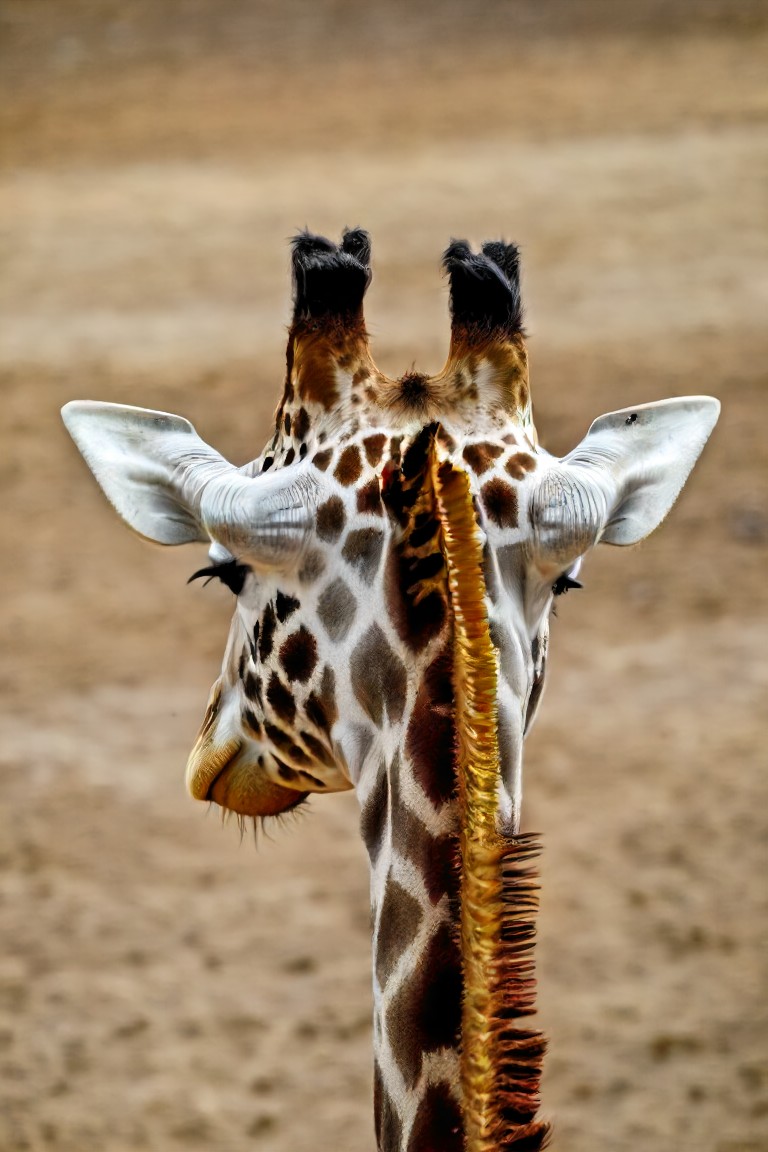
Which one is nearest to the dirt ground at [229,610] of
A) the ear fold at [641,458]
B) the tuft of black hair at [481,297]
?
the ear fold at [641,458]

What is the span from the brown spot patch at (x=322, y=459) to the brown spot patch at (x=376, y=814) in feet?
1.57

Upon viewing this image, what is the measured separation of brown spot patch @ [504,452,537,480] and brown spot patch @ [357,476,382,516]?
205 mm

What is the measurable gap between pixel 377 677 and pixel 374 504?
266 mm

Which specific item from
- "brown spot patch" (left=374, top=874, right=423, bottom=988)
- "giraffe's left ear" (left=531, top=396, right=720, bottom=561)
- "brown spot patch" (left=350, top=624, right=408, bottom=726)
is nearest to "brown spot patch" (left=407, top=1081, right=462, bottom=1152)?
"brown spot patch" (left=374, top=874, right=423, bottom=988)

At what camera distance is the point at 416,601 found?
2064mm

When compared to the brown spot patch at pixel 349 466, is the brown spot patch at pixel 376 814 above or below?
below

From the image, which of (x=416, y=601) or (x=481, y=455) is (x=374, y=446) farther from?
(x=416, y=601)

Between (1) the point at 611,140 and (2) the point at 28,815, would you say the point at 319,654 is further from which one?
(1) the point at 611,140

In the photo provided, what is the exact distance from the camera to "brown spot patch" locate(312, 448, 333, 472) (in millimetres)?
2332

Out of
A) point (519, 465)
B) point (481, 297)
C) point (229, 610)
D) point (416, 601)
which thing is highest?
point (229, 610)

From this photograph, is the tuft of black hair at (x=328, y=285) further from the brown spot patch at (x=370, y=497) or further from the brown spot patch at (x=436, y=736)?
the brown spot patch at (x=436, y=736)

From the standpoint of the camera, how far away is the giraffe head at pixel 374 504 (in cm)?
214

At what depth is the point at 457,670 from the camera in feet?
6.51

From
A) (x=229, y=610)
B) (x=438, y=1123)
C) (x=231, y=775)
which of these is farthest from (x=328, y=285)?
(x=229, y=610)
